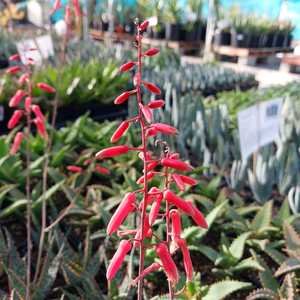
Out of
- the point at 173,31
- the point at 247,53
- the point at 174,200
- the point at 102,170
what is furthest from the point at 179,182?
the point at 173,31

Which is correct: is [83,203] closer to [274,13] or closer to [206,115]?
[206,115]

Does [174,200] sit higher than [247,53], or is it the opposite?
[174,200]

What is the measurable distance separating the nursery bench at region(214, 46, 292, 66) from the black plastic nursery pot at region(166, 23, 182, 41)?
2.53ft

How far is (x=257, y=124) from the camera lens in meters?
1.59

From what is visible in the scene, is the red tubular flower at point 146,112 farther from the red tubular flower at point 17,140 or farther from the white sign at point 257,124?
the white sign at point 257,124

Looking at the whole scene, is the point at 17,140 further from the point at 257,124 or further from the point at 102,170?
the point at 257,124

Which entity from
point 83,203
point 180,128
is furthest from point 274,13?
point 83,203

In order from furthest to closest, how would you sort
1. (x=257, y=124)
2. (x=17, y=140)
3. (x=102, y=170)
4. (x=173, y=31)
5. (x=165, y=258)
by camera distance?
(x=173, y=31), (x=102, y=170), (x=257, y=124), (x=17, y=140), (x=165, y=258)

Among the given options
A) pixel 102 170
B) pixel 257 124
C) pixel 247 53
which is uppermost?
pixel 257 124

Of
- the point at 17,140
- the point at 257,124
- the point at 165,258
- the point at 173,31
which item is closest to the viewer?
the point at 165,258

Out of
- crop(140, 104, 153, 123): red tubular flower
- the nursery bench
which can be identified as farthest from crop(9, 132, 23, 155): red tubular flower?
the nursery bench

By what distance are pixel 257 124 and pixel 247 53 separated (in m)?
5.31

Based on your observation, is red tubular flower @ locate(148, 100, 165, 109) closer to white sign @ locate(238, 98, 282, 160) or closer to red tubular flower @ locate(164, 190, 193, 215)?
red tubular flower @ locate(164, 190, 193, 215)

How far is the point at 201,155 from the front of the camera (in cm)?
206
